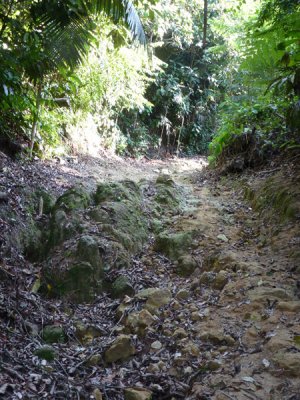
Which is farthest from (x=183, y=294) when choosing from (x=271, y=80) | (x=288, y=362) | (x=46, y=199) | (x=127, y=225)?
(x=271, y=80)

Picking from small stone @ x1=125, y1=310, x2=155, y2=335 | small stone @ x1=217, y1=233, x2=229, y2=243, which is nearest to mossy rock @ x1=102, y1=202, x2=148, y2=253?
small stone @ x1=217, y1=233, x2=229, y2=243

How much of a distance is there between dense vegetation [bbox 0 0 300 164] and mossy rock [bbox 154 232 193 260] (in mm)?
1854

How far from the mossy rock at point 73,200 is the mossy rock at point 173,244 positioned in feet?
3.51

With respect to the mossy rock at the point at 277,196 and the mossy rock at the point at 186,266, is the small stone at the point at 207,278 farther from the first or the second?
the mossy rock at the point at 277,196

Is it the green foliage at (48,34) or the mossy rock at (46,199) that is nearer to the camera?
the green foliage at (48,34)

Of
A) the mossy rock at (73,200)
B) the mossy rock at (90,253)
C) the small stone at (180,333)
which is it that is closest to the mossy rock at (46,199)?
the mossy rock at (73,200)

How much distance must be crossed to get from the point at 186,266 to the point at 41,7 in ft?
10.7

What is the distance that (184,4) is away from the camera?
12633mm

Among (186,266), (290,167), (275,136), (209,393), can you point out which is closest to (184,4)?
(275,136)

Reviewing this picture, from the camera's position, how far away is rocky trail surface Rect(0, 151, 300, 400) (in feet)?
7.69

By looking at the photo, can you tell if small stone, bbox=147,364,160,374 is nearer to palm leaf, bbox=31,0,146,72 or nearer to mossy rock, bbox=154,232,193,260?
mossy rock, bbox=154,232,193,260

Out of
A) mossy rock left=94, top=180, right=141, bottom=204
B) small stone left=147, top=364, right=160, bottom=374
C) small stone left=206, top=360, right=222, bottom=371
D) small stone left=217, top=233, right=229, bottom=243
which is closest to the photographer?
small stone left=206, top=360, right=222, bottom=371

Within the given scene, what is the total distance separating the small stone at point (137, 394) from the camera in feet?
7.36

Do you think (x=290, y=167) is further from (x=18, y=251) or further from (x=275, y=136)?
(x=18, y=251)
